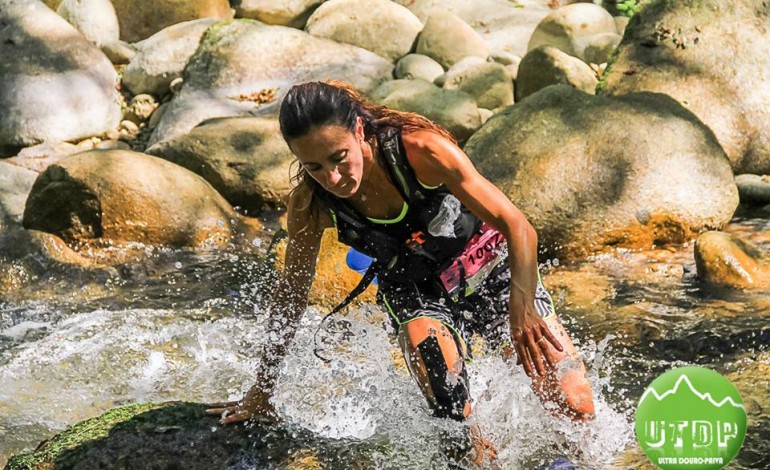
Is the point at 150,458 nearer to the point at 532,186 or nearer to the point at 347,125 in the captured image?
the point at 347,125

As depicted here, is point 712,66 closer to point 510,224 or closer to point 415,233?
point 415,233

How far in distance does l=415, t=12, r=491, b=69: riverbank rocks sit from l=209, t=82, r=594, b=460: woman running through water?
25.2 ft

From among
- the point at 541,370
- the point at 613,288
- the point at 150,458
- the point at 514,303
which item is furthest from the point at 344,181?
the point at 613,288

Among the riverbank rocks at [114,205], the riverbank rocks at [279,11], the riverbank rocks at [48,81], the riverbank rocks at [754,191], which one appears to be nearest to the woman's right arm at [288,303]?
the riverbank rocks at [114,205]

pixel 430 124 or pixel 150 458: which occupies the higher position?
pixel 430 124

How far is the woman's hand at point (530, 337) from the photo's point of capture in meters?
3.26

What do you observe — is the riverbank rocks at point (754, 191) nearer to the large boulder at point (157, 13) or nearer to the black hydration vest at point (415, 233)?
the black hydration vest at point (415, 233)

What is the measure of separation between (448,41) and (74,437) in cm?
834

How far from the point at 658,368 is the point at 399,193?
229 cm

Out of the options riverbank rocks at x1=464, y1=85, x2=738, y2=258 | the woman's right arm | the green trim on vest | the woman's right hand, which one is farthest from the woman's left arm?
riverbank rocks at x1=464, y1=85, x2=738, y2=258

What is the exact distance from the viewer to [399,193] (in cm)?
362

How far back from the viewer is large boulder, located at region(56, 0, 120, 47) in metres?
11.9

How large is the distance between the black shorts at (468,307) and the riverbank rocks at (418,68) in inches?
282

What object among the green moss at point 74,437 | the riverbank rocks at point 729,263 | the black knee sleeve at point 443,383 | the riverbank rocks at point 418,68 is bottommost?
the riverbank rocks at point 418,68
